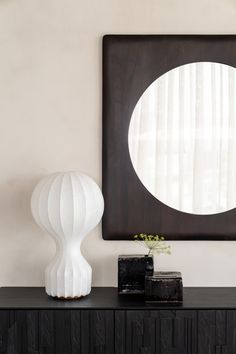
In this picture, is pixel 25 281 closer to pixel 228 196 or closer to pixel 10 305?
pixel 10 305

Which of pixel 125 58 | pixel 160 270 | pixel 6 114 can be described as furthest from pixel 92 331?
pixel 125 58

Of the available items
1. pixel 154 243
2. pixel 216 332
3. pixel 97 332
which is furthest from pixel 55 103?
pixel 216 332

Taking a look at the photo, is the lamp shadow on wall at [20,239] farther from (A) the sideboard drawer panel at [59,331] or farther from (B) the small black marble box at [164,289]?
(B) the small black marble box at [164,289]

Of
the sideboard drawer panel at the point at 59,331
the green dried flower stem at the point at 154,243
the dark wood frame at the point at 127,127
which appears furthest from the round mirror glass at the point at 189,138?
the sideboard drawer panel at the point at 59,331

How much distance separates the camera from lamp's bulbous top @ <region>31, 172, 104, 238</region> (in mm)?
2057

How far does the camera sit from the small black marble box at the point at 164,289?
2049 mm

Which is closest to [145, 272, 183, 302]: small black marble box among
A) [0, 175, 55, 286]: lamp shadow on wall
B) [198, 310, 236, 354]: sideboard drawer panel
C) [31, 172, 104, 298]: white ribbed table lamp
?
[198, 310, 236, 354]: sideboard drawer panel

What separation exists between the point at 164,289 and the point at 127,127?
29.2 inches

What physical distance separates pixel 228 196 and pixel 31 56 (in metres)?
1.10

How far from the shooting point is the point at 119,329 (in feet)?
6.44

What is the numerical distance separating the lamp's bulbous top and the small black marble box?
0.34 metres

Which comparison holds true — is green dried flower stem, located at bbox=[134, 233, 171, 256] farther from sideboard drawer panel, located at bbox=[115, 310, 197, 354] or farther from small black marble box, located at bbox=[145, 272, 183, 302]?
sideboard drawer panel, located at bbox=[115, 310, 197, 354]

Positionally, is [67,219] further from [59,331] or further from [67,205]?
[59,331]

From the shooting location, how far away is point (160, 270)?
2.36 m
